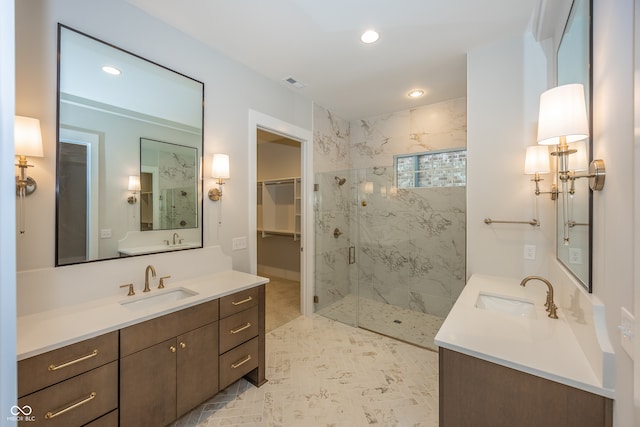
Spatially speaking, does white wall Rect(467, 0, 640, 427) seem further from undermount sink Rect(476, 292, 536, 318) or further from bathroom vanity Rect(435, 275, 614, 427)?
bathroom vanity Rect(435, 275, 614, 427)

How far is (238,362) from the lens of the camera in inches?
77.1

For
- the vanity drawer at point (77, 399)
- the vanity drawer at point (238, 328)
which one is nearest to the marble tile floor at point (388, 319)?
the vanity drawer at point (238, 328)

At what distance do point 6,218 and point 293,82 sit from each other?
2791 millimetres

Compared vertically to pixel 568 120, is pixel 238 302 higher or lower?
lower

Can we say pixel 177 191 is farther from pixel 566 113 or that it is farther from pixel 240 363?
pixel 566 113

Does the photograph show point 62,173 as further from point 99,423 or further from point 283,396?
point 283,396

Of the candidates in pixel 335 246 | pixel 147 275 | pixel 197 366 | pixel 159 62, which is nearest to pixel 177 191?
pixel 147 275

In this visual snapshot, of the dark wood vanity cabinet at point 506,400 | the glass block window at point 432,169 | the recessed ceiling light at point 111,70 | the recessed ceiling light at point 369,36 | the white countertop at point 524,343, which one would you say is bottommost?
the dark wood vanity cabinet at point 506,400

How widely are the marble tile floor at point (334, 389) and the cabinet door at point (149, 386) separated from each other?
0.31 m

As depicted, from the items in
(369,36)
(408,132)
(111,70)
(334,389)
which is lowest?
(334,389)

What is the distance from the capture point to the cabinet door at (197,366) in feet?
5.35

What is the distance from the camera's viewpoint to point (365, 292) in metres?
3.86

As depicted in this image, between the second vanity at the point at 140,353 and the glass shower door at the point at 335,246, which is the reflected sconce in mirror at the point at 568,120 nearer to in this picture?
the second vanity at the point at 140,353

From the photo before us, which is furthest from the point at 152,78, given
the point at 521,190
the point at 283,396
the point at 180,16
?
the point at 521,190
